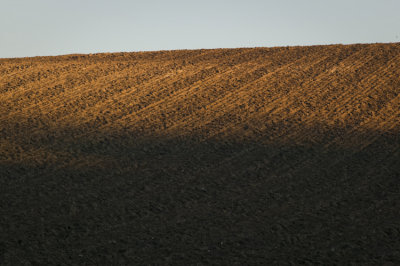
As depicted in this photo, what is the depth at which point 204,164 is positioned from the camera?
9.00 m

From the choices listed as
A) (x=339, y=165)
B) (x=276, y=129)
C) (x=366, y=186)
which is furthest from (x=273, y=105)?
(x=366, y=186)

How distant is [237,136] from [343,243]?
4973 mm

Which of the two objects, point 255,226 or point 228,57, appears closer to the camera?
point 255,226

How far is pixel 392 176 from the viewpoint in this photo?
27.7 ft

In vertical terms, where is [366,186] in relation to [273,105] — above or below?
below

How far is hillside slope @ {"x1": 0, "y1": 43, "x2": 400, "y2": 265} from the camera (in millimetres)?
5973

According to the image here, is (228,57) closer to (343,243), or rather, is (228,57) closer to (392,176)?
(392,176)

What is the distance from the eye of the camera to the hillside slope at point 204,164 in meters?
5.97

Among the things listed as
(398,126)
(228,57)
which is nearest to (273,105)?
(398,126)

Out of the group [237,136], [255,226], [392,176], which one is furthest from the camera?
[237,136]

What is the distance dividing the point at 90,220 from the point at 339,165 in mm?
4750

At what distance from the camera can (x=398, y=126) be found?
36.8 ft

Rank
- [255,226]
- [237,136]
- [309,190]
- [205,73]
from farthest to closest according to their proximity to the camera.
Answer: [205,73], [237,136], [309,190], [255,226]

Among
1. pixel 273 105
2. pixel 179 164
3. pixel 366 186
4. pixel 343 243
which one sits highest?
pixel 273 105
